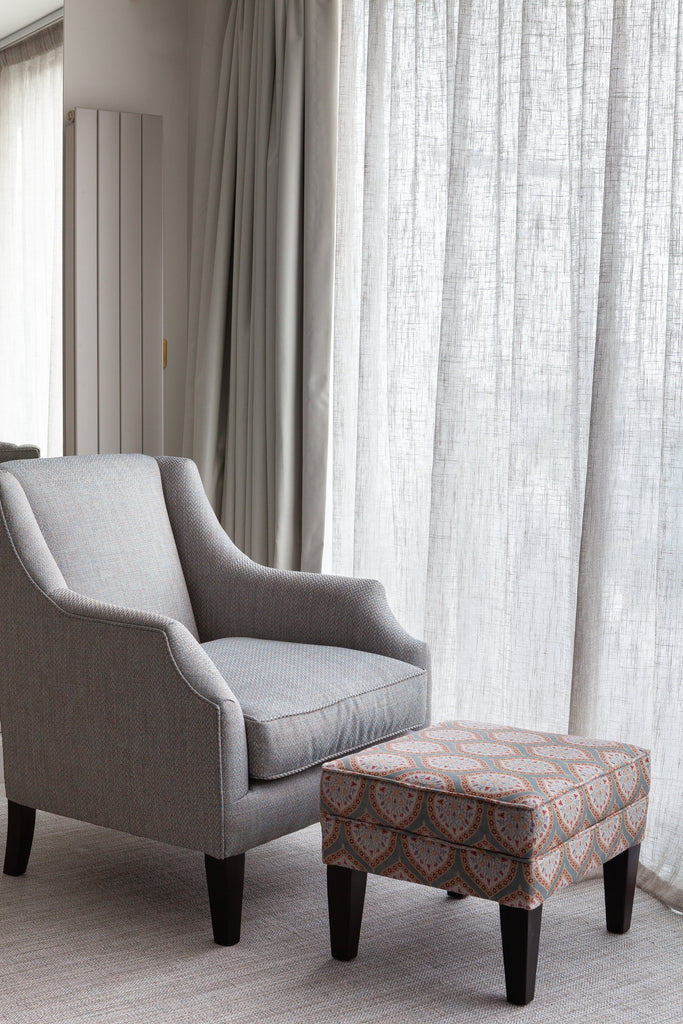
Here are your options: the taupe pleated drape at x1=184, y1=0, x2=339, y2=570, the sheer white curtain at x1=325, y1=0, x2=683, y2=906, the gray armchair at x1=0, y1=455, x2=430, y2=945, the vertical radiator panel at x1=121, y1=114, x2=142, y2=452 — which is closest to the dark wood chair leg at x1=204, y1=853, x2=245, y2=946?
the gray armchair at x1=0, y1=455, x2=430, y2=945

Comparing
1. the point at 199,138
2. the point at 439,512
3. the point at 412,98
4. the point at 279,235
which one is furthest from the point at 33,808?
the point at 199,138

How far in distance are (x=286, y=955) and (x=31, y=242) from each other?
2405 millimetres

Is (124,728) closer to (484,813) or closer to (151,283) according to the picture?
(484,813)

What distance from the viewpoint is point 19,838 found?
258 centimetres

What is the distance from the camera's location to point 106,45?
12.9ft

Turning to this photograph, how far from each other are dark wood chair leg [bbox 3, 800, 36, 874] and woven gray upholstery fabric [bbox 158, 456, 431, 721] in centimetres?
61

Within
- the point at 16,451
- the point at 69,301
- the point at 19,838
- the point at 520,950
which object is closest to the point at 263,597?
the point at 19,838

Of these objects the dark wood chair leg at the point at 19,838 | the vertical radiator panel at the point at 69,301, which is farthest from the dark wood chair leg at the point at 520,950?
the vertical radiator panel at the point at 69,301

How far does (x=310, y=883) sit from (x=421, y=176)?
6.16ft

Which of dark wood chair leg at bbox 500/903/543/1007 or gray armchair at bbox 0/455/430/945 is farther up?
gray armchair at bbox 0/455/430/945

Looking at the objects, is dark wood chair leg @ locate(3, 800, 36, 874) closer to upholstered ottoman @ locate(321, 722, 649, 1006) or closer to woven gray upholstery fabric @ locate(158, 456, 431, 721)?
woven gray upholstery fabric @ locate(158, 456, 431, 721)

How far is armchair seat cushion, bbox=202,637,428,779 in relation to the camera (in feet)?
7.41

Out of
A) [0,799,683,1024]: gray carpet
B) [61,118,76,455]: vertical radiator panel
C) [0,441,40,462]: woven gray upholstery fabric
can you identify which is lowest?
[0,799,683,1024]: gray carpet

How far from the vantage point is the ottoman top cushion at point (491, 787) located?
1.98m
